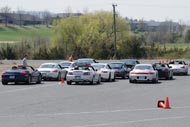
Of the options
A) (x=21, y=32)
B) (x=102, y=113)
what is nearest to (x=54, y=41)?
(x=21, y=32)

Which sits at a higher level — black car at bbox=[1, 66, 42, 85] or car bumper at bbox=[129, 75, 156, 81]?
black car at bbox=[1, 66, 42, 85]

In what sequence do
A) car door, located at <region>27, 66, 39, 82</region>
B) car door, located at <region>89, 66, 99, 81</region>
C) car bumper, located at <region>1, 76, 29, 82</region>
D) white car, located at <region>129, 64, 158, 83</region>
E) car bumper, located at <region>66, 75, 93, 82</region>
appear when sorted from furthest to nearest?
white car, located at <region>129, 64, 158, 83</region>, car door, located at <region>89, 66, 99, 81</region>, car door, located at <region>27, 66, 39, 82</region>, car bumper, located at <region>66, 75, 93, 82</region>, car bumper, located at <region>1, 76, 29, 82</region>

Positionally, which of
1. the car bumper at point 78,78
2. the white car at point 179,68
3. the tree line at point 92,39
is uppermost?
the tree line at point 92,39

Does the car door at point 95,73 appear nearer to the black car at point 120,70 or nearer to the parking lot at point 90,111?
the black car at point 120,70

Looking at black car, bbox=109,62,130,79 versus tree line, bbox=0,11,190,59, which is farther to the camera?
tree line, bbox=0,11,190,59

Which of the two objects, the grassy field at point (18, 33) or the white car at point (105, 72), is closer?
the white car at point (105, 72)

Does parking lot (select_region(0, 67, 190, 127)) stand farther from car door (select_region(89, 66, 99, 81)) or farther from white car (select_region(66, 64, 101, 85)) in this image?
car door (select_region(89, 66, 99, 81))

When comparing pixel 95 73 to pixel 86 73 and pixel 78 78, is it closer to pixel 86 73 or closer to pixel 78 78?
pixel 86 73

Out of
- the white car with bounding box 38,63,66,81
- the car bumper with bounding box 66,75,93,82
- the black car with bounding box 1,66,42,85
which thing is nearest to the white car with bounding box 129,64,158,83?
the car bumper with bounding box 66,75,93,82

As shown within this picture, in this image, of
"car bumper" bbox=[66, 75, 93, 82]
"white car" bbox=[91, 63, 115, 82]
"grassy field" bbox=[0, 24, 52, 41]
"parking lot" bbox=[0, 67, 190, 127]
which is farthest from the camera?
"grassy field" bbox=[0, 24, 52, 41]

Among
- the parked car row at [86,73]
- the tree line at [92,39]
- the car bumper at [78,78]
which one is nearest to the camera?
the parked car row at [86,73]

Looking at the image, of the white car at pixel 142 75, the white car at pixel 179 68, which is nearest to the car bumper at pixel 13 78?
the white car at pixel 142 75

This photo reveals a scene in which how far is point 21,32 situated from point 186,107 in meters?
143

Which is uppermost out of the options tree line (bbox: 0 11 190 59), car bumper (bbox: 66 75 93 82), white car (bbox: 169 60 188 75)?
tree line (bbox: 0 11 190 59)
